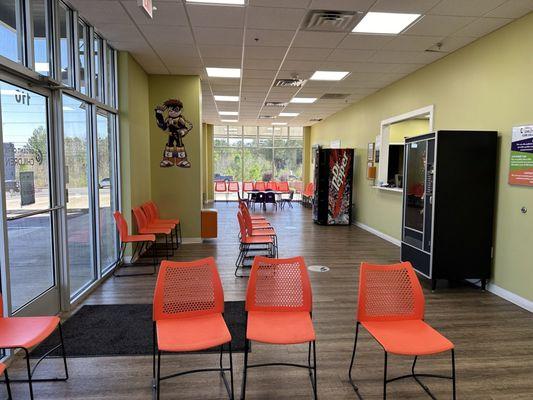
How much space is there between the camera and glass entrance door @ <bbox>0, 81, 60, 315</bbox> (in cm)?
302

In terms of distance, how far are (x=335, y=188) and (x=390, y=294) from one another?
23.9 ft

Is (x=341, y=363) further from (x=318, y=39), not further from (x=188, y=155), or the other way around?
(x=188, y=155)

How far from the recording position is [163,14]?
422 cm

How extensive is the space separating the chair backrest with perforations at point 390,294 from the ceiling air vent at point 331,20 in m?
3.05

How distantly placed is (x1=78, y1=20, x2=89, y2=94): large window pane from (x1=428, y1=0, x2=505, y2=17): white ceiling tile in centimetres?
404

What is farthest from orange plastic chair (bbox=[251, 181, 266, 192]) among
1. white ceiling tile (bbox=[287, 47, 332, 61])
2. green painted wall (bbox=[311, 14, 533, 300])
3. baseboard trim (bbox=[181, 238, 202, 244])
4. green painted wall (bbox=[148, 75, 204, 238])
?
white ceiling tile (bbox=[287, 47, 332, 61])

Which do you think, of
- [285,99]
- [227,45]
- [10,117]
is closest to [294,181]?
[285,99]

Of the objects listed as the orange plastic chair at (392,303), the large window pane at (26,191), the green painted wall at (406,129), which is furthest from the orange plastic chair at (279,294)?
the green painted wall at (406,129)

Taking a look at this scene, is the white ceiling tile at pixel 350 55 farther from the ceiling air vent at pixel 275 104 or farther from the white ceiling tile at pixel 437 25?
the ceiling air vent at pixel 275 104

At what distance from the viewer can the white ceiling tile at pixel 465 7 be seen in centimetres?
385

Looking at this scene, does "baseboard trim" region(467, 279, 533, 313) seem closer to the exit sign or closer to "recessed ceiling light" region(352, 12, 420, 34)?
"recessed ceiling light" region(352, 12, 420, 34)

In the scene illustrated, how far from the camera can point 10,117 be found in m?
3.08

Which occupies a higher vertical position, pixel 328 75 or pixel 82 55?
pixel 328 75

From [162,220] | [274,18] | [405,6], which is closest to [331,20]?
[274,18]
